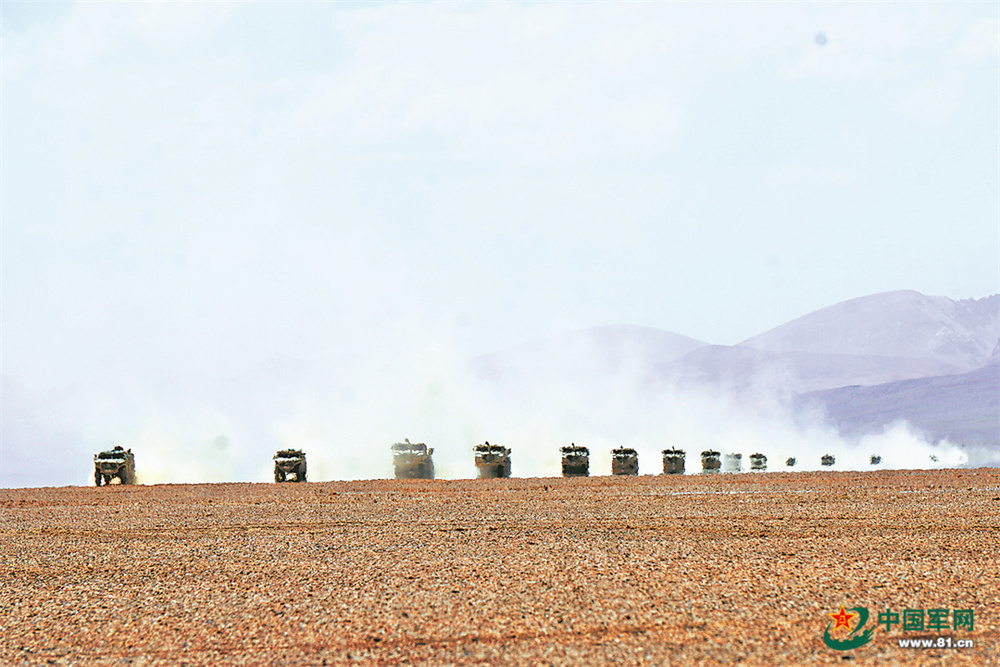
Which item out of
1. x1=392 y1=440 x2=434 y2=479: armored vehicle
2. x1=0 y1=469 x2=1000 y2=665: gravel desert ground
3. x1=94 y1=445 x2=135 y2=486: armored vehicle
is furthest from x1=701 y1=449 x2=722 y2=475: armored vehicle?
x1=94 y1=445 x2=135 y2=486: armored vehicle

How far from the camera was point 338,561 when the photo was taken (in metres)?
15.2

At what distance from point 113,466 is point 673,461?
23439 mm

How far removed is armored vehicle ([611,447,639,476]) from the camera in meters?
42.4

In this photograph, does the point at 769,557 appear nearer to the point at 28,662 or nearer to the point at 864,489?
the point at 28,662

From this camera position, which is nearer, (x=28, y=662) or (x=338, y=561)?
(x=28, y=662)

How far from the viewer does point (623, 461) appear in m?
42.7

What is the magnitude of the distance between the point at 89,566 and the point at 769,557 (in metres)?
10.7

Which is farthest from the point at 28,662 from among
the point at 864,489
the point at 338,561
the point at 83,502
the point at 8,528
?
the point at 864,489

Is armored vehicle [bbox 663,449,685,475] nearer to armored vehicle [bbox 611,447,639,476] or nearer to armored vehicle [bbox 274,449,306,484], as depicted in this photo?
armored vehicle [bbox 611,447,639,476]
